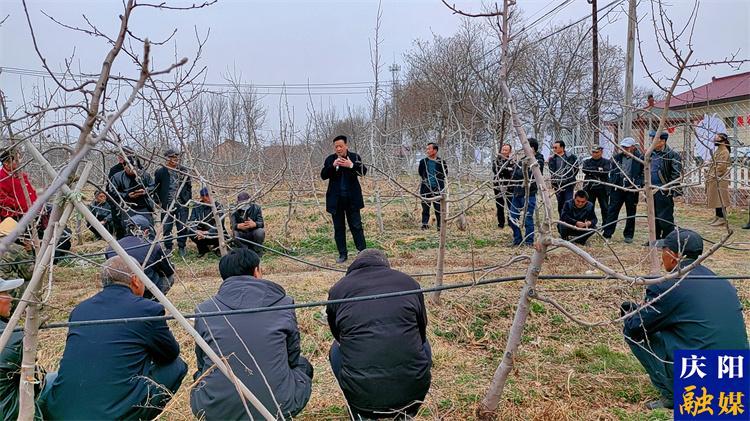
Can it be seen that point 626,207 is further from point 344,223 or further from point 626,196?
point 344,223

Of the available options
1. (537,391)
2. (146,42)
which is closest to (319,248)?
(537,391)

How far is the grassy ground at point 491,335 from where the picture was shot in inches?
125

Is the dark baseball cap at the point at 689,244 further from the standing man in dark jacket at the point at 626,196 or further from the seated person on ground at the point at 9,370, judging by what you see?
the standing man in dark jacket at the point at 626,196

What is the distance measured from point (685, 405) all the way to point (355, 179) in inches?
164

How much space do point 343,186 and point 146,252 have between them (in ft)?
9.47

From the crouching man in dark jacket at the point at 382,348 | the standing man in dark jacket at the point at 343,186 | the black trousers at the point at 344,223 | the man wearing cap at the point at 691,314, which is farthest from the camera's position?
the black trousers at the point at 344,223

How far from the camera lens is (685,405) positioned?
280cm

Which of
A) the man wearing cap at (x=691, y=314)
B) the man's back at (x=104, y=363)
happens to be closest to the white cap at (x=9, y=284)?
the man's back at (x=104, y=363)

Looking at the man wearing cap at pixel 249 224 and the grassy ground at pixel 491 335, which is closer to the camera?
the grassy ground at pixel 491 335

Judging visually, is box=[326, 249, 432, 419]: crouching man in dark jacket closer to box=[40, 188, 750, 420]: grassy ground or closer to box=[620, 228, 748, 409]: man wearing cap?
box=[40, 188, 750, 420]: grassy ground

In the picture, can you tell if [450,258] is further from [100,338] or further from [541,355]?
[100,338]

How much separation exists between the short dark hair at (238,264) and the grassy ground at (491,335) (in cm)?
49

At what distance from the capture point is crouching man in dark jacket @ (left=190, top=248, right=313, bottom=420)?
8.13 ft

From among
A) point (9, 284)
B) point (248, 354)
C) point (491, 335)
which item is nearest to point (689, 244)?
point (491, 335)
